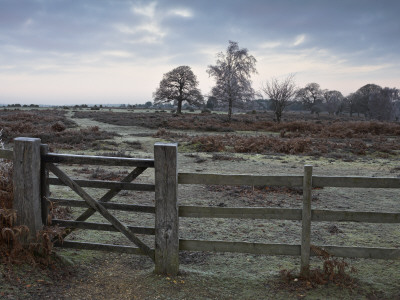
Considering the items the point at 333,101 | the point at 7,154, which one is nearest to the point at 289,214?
the point at 7,154

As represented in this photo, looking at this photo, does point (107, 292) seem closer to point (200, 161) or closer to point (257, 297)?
point (257, 297)

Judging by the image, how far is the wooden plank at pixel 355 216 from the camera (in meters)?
4.57

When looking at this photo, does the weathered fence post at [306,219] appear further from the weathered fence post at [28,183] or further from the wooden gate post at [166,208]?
the weathered fence post at [28,183]

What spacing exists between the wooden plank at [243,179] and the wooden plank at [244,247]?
869 mm

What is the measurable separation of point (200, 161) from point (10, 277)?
10562mm

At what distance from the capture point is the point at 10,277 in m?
4.39

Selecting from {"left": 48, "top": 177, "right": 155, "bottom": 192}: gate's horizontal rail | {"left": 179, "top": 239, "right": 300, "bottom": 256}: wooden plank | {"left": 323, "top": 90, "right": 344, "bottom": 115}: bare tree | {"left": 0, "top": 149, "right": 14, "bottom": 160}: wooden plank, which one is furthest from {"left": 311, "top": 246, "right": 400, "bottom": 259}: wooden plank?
{"left": 323, "top": 90, "right": 344, "bottom": 115}: bare tree

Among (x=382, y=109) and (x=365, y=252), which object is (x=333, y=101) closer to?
(x=382, y=109)

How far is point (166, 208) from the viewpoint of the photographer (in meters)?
4.67

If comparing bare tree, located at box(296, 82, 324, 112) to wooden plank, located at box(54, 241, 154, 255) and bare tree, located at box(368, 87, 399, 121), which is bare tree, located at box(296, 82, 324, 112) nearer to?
bare tree, located at box(368, 87, 399, 121)

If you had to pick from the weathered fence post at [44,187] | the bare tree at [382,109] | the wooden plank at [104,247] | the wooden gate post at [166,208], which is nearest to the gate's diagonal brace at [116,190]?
the wooden gate post at [166,208]

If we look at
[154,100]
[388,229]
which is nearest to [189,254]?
[388,229]

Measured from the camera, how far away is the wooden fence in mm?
4562

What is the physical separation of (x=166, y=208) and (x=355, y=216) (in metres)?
2.51
